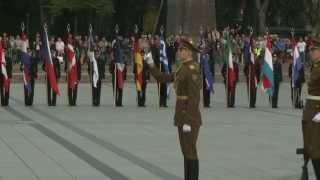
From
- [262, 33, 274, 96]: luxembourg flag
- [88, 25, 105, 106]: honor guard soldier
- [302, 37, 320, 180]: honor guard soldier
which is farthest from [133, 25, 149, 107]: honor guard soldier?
[302, 37, 320, 180]: honor guard soldier

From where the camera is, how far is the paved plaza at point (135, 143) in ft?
39.1

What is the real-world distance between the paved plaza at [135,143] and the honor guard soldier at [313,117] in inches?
54.6

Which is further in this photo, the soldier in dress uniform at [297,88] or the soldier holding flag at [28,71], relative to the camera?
the soldier in dress uniform at [297,88]

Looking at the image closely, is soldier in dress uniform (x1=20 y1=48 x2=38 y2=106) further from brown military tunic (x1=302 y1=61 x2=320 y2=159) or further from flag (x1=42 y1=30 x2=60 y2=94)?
brown military tunic (x1=302 y1=61 x2=320 y2=159)

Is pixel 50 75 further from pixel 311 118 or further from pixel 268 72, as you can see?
pixel 311 118

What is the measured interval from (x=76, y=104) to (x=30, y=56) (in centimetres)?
213

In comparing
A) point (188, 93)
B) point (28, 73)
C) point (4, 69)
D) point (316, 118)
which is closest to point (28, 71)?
point (28, 73)

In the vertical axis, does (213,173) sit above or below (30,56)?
below

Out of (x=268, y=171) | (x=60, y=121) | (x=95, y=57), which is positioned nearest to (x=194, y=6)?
(x=95, y=57)

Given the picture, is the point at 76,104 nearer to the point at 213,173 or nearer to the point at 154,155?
the point at 154,155

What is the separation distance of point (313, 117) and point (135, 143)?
5488mm

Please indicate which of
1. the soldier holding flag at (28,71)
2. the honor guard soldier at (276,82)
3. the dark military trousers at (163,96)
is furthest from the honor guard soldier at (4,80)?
the honor guard soldier at (276,82)

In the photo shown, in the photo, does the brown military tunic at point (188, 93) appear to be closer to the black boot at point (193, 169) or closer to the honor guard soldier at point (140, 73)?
the black boot at point (193, 169)

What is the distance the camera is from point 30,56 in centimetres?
2312
